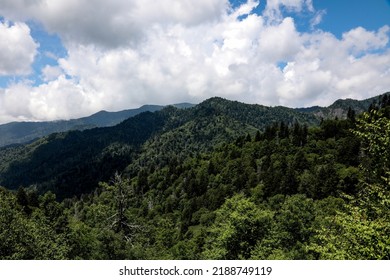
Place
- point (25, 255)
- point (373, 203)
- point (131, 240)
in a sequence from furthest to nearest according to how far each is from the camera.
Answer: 1. point (131, 240)
2. point (25, 255)
3. point (373, 203)

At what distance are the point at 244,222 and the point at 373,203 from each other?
20.7 metres

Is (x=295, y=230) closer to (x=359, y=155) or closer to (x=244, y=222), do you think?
(x=244, y=222)

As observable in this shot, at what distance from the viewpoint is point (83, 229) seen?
53.5m

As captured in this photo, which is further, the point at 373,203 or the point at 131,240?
the point at 131,240

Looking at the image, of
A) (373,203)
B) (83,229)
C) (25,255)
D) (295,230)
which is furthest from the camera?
(295,230)

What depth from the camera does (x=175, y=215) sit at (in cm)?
19350
